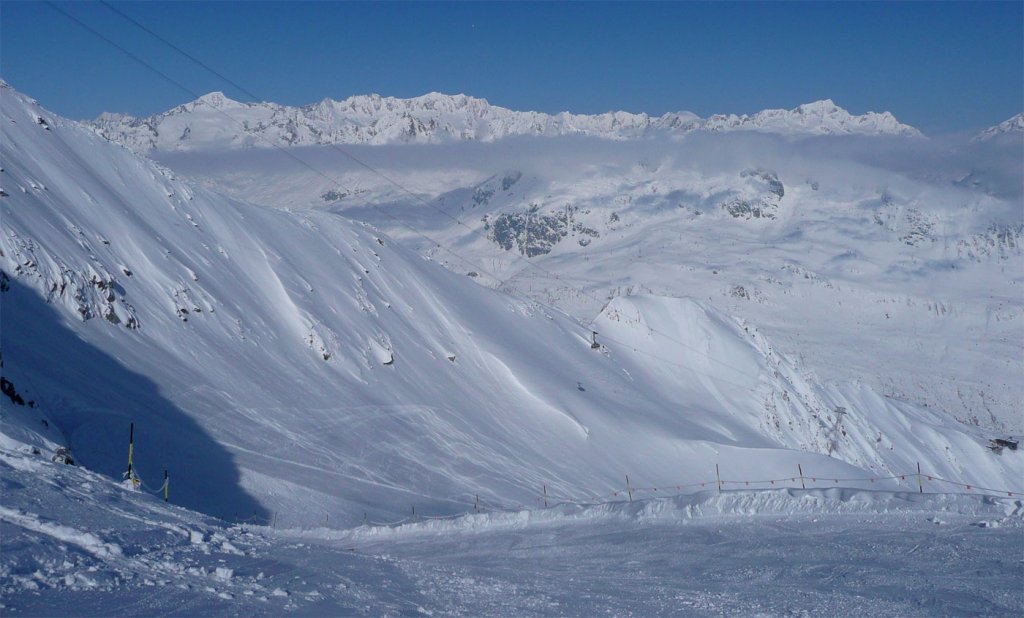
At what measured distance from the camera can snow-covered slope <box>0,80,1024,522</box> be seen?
1177 inches

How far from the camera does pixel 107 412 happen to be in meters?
28.1

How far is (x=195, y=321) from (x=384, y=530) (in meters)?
21.4

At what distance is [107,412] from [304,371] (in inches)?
615

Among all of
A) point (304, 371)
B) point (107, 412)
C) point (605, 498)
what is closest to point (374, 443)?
point (304, 371)

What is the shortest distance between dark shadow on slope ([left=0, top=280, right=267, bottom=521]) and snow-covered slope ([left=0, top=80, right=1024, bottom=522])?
0.09m

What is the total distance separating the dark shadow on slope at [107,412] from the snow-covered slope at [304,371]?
0.31ft

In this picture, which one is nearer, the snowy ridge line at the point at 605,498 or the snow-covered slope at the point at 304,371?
the snowy ridge line at the point at 605,498

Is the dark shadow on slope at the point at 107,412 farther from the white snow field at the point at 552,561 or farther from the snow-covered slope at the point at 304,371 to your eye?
the white snow field at the point at 552,561

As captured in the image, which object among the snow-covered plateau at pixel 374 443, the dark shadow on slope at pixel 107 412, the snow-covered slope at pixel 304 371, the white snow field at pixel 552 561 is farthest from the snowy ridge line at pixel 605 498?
the dark shadow on slope at pixel 107 412

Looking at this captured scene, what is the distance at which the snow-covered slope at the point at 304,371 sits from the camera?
29906 millimetres

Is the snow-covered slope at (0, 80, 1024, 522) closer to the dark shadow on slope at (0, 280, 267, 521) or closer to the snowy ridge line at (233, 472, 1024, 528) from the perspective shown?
the dark shadow on slope at (0, 280, 267, 521)

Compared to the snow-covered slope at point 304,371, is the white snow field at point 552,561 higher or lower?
lower

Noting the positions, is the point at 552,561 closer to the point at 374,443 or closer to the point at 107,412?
the point at 107,412

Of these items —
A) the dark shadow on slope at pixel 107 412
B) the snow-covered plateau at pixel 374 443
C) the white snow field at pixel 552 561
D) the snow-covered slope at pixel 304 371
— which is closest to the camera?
the white snow field at pixel 552 561
